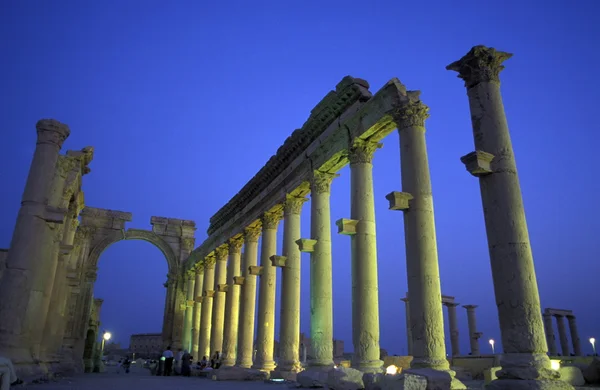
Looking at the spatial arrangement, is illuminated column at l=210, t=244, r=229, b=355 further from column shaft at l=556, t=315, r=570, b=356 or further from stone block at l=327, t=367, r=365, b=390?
column shaft at l=556, t=315, r=570, b=356

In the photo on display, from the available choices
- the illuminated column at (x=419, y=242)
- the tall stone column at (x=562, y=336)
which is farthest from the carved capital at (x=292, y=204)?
the tall stone column at (x=562, y=336)

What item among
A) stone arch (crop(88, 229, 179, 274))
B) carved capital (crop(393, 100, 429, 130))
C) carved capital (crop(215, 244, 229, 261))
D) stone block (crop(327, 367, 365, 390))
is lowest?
stone block (crop(327, 367, 365, 390))

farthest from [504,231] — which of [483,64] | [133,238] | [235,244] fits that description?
[133,238]

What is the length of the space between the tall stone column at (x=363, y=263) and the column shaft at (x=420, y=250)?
91.5 inches

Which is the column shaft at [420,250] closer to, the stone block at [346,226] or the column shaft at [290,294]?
the stone block at [346,226]

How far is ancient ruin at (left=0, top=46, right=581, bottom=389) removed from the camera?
8.46m

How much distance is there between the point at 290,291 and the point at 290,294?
0.40ft

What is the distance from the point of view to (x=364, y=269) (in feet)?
44.4

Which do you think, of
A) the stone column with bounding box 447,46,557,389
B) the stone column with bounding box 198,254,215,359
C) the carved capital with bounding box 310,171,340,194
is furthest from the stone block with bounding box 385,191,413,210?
the stone column with bounding box 198,254,215,359

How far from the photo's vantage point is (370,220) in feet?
46.3

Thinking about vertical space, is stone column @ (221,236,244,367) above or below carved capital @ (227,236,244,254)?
below

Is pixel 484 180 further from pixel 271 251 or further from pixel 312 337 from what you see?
pixel 271 251

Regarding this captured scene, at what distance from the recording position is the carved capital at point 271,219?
2156cm

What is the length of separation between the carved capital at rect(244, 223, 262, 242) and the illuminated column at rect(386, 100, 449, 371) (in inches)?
521
